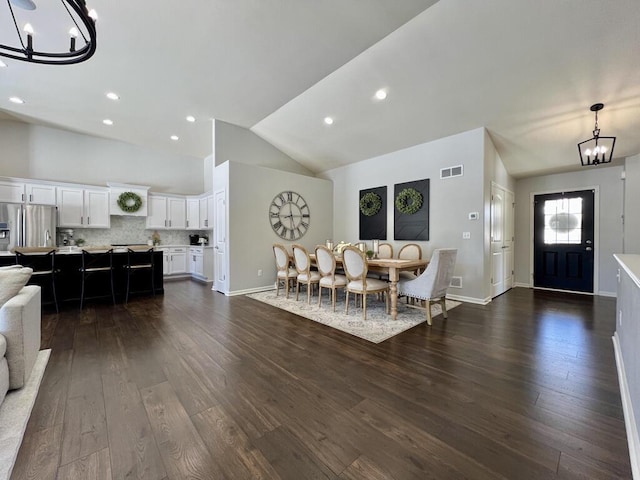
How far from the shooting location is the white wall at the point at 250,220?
17.1ft

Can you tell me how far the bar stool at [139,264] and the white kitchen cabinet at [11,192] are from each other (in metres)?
2.87

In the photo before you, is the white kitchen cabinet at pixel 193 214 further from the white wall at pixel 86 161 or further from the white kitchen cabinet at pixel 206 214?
the white wall at pixel 86 161

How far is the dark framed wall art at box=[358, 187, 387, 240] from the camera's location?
5.84 m

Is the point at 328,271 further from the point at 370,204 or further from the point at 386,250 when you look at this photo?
the point at 370,204

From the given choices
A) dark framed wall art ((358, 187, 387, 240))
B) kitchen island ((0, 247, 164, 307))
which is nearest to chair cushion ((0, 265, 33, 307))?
kitchen island ((0, 247, 164, 307))

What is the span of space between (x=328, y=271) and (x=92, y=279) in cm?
408

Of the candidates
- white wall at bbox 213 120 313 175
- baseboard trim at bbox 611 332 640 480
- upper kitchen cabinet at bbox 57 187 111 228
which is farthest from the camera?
upper kitchen cabinet at bbox 57 187 111 228

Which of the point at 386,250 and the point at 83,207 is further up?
the point at 83,207

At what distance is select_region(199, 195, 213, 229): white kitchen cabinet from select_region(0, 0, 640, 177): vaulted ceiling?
213cm

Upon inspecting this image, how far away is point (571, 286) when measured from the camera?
5.44 metres

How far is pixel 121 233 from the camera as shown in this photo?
6719 millimetres

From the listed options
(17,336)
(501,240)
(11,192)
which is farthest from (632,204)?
(11,192)

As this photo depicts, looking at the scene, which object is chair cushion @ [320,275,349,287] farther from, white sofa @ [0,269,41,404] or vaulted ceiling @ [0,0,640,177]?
white sofa @ [0,269,41,404]

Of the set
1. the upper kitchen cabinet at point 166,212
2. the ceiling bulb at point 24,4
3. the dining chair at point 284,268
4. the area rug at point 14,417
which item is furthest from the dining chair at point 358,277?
the upper kitchen cabinet at point 166,212
